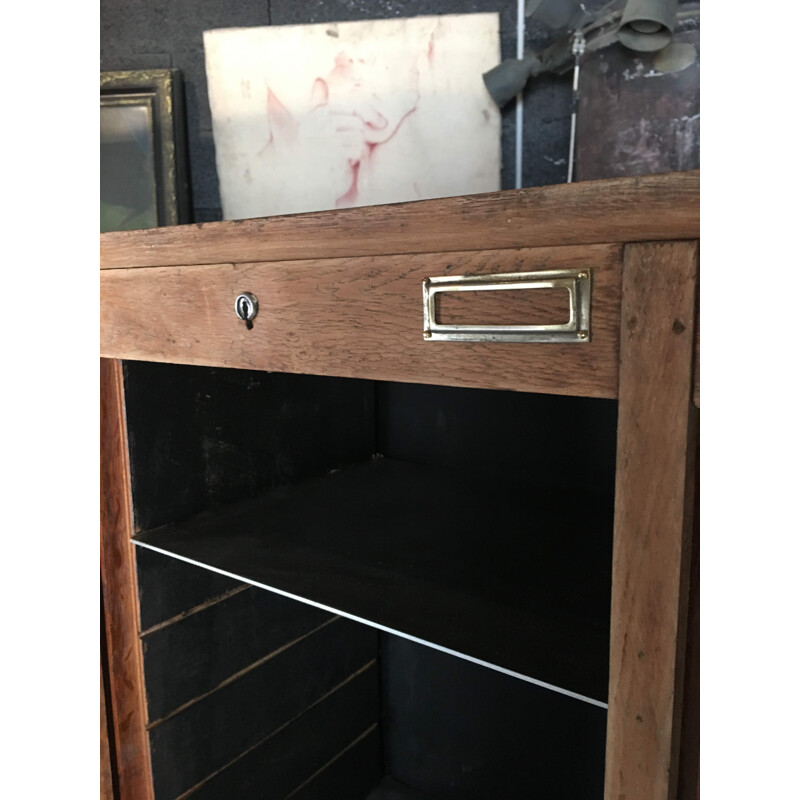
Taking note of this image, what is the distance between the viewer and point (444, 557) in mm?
900

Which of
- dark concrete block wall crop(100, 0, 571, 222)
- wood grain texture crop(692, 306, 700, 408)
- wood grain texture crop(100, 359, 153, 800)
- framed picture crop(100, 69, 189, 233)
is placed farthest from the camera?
framed picture crop(100, 69, 189, 233)

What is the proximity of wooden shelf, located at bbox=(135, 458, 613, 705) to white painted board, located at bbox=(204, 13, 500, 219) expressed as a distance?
51 centimetres

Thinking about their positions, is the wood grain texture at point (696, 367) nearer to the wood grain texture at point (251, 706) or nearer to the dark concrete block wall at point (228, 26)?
the dark concrete block wall at point (228, 26)

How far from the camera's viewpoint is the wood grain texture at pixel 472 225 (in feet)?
1.50

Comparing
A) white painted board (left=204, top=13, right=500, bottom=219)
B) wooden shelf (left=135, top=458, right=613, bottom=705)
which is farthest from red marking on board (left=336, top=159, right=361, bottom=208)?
wooden shelf (left=135, top=458, right=613, bottom=705)

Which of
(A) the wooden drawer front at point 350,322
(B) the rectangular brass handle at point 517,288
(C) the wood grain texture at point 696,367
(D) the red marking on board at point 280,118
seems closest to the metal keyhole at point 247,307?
(A) the wooden drawer front at point 350,322

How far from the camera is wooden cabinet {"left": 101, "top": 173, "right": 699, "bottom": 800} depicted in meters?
0.50

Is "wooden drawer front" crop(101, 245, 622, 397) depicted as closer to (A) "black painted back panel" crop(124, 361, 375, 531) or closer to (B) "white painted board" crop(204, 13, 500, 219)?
(A) "black painted back panel" crop(124, 361, 375, 531)

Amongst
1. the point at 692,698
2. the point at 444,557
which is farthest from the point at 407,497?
the point at 692,698

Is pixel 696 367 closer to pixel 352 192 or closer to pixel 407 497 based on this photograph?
pixel 407 497
